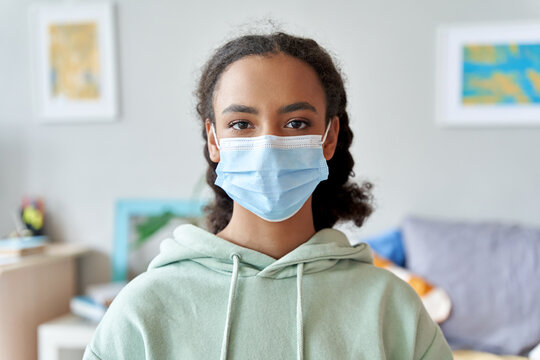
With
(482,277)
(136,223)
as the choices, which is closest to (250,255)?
(482,277)

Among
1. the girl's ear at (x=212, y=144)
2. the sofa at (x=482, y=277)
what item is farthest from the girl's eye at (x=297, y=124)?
the sofa at (x=482, y=277)

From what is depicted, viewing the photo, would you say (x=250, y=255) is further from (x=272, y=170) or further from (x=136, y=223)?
(x=136, y=223)

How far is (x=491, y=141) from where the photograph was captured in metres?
2.44

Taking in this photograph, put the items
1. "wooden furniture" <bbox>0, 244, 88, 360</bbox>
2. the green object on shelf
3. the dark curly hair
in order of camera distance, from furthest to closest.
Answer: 1. the green object on shelf
2. "wooden furniture" <bbox>0, 244, 88, 360</bbox>
3. the dark curly hair

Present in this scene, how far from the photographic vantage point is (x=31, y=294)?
92.8 inches

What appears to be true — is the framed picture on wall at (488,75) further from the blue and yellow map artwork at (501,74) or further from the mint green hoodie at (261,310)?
the mint green hoodie at (261,310)

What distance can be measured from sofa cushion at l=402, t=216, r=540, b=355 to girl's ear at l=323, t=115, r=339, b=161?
4.24 ft

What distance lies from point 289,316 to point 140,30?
6.73ft

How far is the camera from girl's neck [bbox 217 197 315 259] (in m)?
1.05

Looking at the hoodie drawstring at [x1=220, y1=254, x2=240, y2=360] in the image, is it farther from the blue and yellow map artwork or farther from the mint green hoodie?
the blue and yellow map artwork

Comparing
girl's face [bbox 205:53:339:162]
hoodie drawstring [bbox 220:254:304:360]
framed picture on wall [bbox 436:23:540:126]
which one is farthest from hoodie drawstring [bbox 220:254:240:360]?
framed picture on wall [bbox 436:23:540:126]

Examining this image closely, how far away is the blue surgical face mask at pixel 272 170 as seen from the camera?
3.24 ft

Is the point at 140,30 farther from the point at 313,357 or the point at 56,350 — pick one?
the point at 313,357

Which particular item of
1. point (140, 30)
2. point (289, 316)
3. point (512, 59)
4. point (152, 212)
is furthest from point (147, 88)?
point (289, 316)
